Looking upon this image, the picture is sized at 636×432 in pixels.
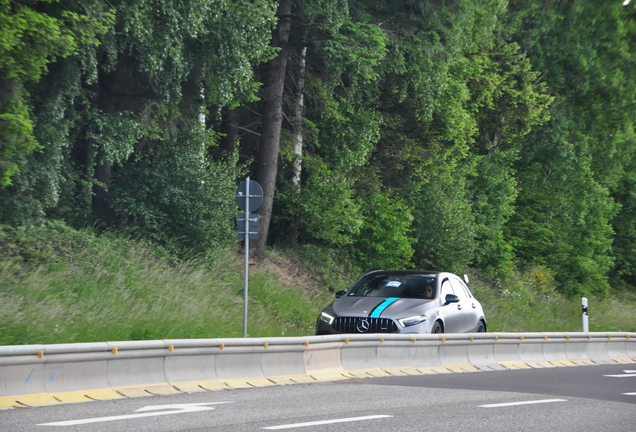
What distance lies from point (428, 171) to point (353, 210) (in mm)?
5364

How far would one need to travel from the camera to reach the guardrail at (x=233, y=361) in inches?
392

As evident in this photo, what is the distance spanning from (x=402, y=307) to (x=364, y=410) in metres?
6.91

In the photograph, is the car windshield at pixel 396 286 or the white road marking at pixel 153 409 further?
the car windshield at pixel 396 286

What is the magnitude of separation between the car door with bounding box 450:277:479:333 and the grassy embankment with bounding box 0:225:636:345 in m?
4.06

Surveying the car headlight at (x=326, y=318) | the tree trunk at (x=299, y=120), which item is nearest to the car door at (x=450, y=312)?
the car headlight at (x=326, y=318)

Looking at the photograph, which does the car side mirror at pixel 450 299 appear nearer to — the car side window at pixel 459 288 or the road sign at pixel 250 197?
the car side window at pixel 459 288

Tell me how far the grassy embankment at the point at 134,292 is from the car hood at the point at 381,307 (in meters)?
2.57

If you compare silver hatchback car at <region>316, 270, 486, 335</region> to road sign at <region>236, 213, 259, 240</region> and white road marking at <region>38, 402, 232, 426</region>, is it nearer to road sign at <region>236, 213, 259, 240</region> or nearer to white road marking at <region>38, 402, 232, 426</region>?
road sign at <region>236, 213, 259, 240</region>

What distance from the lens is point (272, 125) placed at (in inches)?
1041

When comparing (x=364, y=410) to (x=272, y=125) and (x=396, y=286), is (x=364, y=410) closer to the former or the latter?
(x=396, y=286)

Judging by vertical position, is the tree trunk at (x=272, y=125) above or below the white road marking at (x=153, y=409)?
above

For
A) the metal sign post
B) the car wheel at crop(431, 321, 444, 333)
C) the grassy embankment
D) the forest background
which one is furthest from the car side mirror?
the forest background

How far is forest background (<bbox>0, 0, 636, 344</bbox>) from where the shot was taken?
17.7 metres

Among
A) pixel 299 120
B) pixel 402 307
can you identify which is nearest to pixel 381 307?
pixel 402 307
